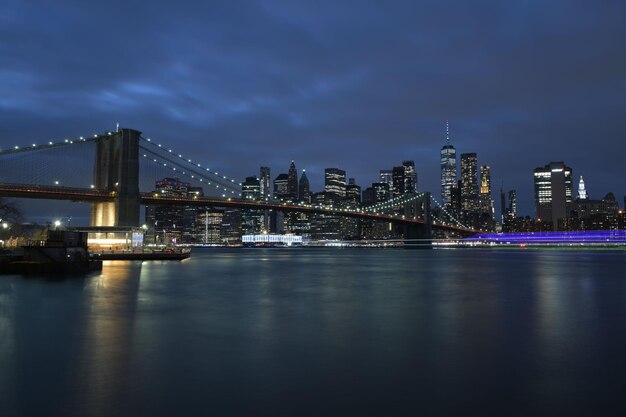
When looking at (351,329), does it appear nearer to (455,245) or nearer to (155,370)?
(155,370)

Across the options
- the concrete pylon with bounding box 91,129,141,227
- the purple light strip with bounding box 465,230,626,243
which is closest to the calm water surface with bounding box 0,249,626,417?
the concrete pylon with bounding box 91,129,141,227

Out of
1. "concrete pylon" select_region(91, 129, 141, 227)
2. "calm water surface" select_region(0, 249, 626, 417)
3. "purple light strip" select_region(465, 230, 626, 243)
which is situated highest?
"concrete pylon" select_region(91, 129, 141, 227)

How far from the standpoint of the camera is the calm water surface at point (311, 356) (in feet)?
23.7

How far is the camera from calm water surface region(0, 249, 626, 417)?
7211 mm

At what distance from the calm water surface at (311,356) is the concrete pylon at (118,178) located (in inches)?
1422

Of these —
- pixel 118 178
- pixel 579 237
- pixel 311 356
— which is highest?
pixel 118 178

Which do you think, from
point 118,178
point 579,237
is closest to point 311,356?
point 118,178

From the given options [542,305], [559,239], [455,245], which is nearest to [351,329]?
[542,305]

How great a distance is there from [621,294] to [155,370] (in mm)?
22172

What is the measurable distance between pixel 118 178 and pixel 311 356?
2031 inches

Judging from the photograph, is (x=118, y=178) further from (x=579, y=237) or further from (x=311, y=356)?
(x=579, y=237)

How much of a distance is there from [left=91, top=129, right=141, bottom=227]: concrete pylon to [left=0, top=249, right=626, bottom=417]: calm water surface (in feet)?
119

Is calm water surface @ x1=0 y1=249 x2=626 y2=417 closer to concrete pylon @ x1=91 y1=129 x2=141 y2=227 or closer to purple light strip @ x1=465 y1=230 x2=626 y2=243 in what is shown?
concrete pylon @ x1=91 y1=129 x2=141 y2=227

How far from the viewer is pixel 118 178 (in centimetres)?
5622
